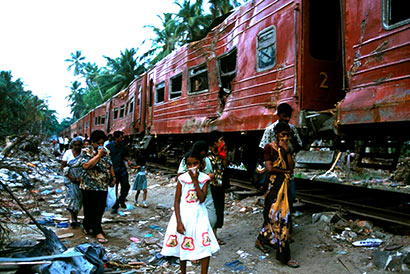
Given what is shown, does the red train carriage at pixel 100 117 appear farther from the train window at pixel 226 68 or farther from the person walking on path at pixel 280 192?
the person walking on path at pixel 280 192

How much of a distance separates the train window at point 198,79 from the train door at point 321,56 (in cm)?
282

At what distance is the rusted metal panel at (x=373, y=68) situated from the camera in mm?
3428

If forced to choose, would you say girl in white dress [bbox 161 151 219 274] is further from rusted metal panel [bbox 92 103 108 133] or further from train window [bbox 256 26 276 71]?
rusted metal panel [bbox 92 103 108 133]

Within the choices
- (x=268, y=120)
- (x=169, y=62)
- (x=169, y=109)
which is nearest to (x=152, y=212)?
(x=268, y=120)

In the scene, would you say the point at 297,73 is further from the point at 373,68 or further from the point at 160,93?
the point at 160,93

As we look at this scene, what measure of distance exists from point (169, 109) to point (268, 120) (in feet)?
16.3

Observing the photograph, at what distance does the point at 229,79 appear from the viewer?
7.20 metres

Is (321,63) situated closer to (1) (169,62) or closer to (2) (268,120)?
(2) (268,120)

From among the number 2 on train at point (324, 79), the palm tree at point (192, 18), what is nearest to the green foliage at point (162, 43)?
the palm tree at point (192, 18)

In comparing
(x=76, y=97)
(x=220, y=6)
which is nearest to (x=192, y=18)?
(x=220, y=6)

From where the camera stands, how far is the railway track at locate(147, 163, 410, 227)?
4.18m

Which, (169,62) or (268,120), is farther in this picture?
(169,62)

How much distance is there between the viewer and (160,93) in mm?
11117

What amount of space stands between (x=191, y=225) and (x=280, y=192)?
1067 millimetres
